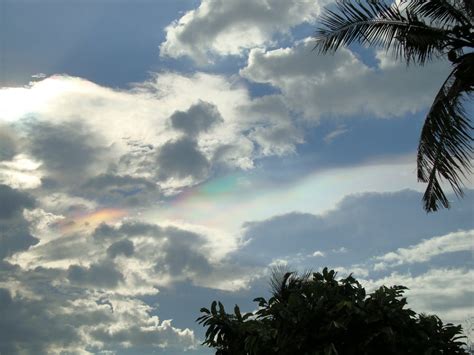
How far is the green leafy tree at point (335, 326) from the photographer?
485 inches

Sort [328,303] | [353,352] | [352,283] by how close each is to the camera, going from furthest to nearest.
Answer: [352,283]
[328,303]
[353,352]

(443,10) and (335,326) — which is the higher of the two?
(443,10)

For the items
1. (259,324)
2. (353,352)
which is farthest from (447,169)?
(259,324)

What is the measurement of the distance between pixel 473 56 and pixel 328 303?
22.0 ft

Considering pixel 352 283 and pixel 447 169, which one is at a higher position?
pixel 447 169

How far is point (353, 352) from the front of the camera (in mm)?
12164

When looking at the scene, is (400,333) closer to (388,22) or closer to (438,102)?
(438,102)

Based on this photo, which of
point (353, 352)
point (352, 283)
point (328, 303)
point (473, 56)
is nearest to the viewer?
point (473, 56)

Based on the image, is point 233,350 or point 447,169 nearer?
point 447,169

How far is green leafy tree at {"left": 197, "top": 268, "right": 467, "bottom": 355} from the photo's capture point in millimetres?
12320

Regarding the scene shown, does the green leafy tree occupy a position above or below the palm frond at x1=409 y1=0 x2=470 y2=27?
below

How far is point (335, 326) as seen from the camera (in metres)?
12.0

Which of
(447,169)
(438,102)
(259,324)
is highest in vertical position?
(438,102)

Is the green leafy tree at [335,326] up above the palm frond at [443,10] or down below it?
below
